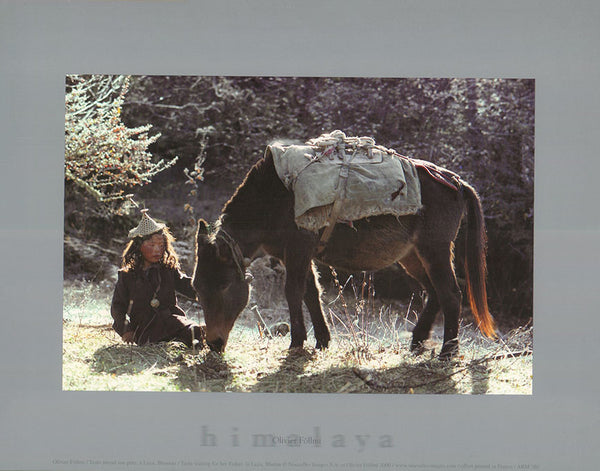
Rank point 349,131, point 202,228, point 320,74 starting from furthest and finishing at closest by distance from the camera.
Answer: point 349,131 < point 202,228 < point 320,74

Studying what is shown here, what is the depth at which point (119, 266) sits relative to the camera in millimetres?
3662

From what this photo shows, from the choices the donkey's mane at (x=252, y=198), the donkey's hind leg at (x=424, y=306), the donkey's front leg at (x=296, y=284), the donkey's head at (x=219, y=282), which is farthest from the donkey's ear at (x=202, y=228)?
the donkey's hind leg at (x=424, y=306)

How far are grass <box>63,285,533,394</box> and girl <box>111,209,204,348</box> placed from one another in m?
0.07

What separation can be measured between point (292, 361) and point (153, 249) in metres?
1.12

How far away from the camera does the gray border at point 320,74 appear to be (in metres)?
3.33

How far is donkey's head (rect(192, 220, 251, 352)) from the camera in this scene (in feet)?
11.6

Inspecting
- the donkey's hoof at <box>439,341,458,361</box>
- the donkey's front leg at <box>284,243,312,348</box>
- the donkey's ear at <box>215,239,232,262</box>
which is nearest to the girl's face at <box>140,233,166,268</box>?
the donkey's ear at <box>215,239,232,262</box>

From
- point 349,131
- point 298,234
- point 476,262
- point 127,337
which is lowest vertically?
point 127,337

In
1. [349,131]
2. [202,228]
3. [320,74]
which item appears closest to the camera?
[320,74]

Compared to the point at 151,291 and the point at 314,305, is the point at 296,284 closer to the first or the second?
the point at 314,305

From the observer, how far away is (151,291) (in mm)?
3686

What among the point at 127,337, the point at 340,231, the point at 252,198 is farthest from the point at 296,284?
the point at 127,337

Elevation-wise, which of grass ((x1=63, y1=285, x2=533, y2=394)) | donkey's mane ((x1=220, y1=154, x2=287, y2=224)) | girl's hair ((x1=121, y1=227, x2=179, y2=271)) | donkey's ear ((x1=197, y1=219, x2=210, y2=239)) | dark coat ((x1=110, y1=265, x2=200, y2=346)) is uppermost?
donkey's mane ((x1=220, y1=154, x2=287, y2=224))

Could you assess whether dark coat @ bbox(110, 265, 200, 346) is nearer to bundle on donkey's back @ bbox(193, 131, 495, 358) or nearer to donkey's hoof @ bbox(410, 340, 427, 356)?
bundle on donkey's back @ bbox(193, 131, 495, 358)
